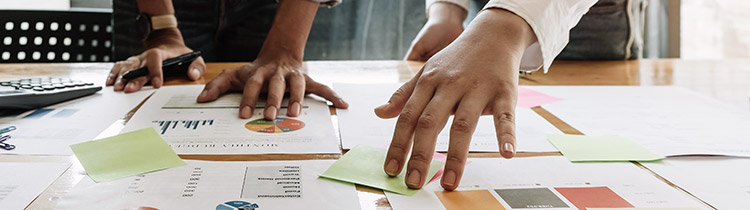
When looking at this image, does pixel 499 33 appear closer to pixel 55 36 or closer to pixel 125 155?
pixel 125 155

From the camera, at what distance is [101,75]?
128 centimetres

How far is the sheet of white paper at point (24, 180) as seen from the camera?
552 mm

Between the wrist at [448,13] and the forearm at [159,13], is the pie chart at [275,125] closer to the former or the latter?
the forearm at [159,13]

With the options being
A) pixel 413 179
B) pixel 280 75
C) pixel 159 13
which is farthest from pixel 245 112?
pixel 159 13

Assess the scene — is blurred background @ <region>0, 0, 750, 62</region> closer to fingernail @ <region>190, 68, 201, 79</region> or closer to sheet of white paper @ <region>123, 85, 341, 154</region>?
fingernail @ <region>190, 68, 201, 79</region>

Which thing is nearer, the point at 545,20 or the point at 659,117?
the point at 545,20

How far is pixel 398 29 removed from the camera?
2473mm

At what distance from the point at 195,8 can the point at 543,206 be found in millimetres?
1400

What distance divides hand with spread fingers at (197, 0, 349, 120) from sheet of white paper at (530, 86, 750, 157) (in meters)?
0.41

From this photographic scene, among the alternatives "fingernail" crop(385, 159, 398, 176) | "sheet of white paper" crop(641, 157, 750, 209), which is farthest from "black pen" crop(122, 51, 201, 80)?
"sheet of white paper" crop(641, 157, 750, 209)

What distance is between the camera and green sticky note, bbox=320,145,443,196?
23.9 inches

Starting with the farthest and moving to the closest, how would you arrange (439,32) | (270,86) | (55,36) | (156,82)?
(55,36), (439,32), (156,82), (270,86)

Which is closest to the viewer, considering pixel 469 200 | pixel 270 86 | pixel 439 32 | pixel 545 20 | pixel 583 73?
pixel 469 200

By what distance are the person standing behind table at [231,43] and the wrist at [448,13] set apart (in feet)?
1.18
